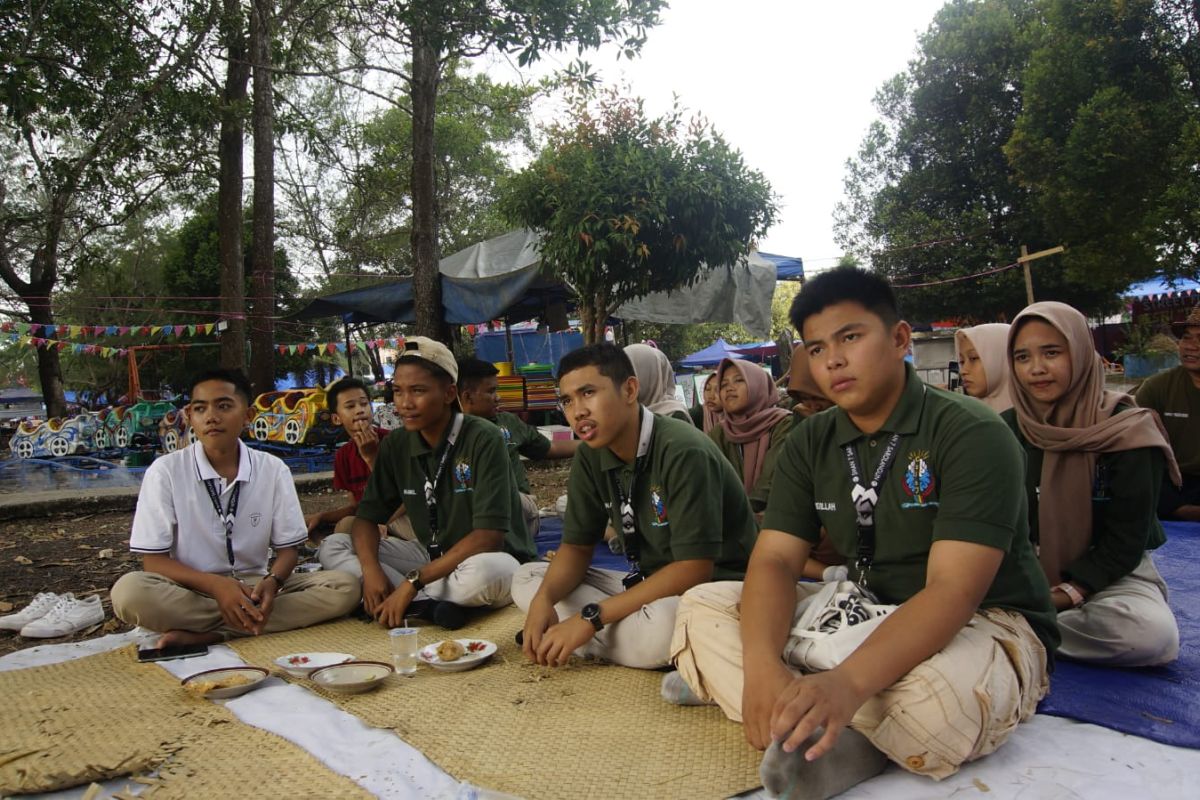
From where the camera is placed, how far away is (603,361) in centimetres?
303

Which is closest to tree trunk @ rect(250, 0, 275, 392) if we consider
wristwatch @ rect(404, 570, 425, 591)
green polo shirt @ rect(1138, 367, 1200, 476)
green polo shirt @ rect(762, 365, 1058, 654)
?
wristwatch @ rect(404, 570, 425, 591)

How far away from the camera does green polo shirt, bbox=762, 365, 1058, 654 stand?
2035 millimetres

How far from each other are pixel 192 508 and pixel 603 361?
1865 millimetres

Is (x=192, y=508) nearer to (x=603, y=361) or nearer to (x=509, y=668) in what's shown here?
(x=509, y=668)

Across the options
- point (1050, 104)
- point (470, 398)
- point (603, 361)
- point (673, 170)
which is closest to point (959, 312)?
point (1050, 104)

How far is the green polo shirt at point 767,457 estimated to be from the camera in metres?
4.18

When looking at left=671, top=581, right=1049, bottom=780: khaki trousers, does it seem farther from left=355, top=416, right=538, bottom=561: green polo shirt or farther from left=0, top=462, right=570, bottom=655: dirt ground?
left=0, top=462, right=570, bottom=655: dirt ground

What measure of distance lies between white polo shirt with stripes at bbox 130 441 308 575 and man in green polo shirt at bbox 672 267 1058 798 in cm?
205

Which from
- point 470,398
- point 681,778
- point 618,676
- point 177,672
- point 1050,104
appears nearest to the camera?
point 681,778

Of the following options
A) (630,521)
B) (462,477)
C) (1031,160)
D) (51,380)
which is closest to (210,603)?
(462,477)

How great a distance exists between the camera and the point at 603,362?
3.03 meters

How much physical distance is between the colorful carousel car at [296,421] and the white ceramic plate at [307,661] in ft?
23.3

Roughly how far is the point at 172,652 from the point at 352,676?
3.02 feet

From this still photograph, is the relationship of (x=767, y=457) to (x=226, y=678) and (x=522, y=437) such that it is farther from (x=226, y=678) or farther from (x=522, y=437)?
(x=226, y=678)
